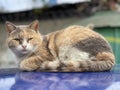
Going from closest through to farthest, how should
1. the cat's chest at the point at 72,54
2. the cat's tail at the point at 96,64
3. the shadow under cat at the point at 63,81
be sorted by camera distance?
Result: the shadow under cat at the point at 63,81, the cat's tail at the point at 96,64, the cat's chest at the point at 72,54

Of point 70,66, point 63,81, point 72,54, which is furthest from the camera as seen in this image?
point 72,54

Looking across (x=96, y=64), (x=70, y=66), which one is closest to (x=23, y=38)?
(x=70, y=66)

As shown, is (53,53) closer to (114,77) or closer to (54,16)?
(114,77)

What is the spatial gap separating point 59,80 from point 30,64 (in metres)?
0.83

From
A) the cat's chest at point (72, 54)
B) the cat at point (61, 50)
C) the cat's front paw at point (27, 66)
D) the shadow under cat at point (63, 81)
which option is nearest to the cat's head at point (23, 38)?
the cat at point (61, 50)

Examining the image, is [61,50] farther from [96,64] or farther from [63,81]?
[63,81]

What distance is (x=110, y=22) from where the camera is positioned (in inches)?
372

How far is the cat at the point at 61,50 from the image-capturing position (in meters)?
4.42

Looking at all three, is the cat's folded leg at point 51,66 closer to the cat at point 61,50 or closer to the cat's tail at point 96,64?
the cat at point 61,50

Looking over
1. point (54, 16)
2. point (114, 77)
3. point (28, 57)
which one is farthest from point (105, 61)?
point (54, 16)

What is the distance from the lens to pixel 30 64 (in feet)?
15.4

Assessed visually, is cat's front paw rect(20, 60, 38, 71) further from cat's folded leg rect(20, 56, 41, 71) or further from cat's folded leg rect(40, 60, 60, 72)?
cat's folded leg rect(40, 60, 60, 72)

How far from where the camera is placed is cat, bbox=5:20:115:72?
442 centimetres

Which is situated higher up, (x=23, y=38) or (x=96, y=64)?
(x=23, y=38)
